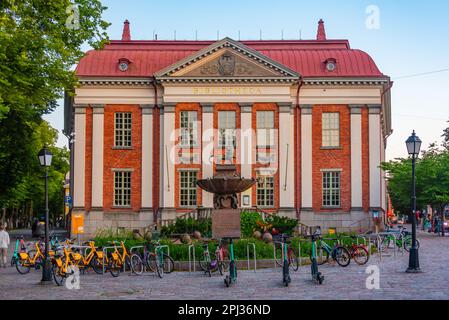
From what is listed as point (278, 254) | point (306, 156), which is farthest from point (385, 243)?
point (306, 156)

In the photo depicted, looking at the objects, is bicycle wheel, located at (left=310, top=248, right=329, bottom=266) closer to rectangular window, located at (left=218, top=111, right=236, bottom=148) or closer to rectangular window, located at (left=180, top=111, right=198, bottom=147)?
rectangular window, located at (left=218, top=111, right=236, bottom=148)

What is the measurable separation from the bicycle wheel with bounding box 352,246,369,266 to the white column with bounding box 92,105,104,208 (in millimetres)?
24641

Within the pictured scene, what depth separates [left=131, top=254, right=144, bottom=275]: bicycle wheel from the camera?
71.8 ft

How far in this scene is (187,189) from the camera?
152 ft

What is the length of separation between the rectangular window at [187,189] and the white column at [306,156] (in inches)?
268

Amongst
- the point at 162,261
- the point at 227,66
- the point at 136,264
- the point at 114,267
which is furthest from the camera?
the point at 227,66

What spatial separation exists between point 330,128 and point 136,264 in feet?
88.5

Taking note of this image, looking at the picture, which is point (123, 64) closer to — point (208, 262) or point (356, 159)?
point (356, 159)

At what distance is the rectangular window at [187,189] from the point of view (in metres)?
46.2

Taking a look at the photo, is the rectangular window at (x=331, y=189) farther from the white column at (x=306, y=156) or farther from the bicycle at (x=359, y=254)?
the bicycle at (x=359, y=254)

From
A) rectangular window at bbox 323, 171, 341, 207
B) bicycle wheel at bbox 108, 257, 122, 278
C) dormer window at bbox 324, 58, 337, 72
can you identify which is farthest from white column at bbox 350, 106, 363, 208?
bicycle wheel at bbox 108, 257, 122, 278

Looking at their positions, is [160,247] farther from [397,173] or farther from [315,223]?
[397,173]

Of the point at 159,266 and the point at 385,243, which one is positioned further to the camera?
the point at 385,243

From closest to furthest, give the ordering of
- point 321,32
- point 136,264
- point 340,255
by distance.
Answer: point 136,264 < point 340,255 < point 321,32
